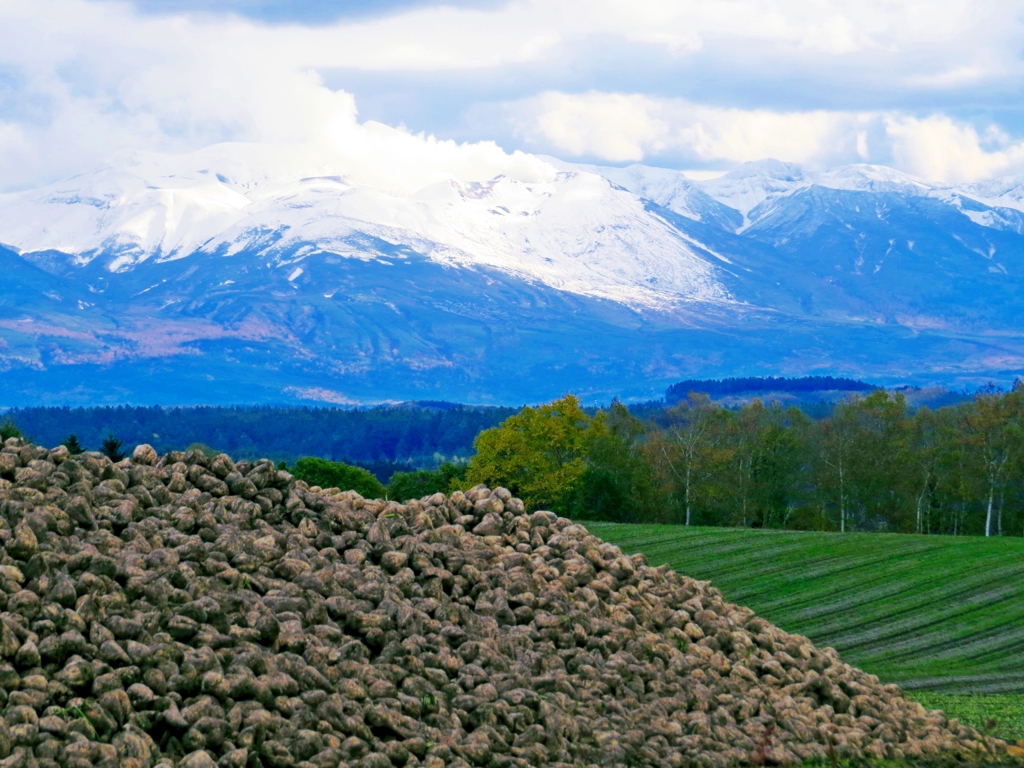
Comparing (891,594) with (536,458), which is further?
(536,458)

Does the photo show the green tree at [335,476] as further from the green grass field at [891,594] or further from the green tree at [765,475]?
the green tree at [765,475]

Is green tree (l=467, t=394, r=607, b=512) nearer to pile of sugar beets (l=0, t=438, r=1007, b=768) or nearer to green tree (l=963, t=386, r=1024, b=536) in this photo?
green tree (l=963, t=386, r=1024, b=536)

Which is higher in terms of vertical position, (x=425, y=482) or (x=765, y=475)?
(x=765, y=475)

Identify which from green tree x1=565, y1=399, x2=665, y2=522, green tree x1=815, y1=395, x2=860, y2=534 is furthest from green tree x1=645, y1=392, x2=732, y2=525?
green tree x1=815, y1=395, x2=860, y2=534

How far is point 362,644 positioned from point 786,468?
69365mm

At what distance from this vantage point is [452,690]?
13227 millimetres

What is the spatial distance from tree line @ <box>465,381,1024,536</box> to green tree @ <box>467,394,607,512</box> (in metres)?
0.09

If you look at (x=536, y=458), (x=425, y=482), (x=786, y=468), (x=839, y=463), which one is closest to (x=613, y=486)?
(x=536, y=458)

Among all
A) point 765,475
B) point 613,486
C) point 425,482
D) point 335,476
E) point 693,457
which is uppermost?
point 693,457

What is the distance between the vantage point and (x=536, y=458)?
72250 millimetres

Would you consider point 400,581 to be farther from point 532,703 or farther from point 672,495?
point 672,495

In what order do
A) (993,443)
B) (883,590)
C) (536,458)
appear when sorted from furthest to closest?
(536,458) < (993,443) < (883,590)

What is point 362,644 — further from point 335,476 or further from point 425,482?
point 425,482

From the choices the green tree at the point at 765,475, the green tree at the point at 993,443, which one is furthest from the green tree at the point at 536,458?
the green tree at the point at 993,443
